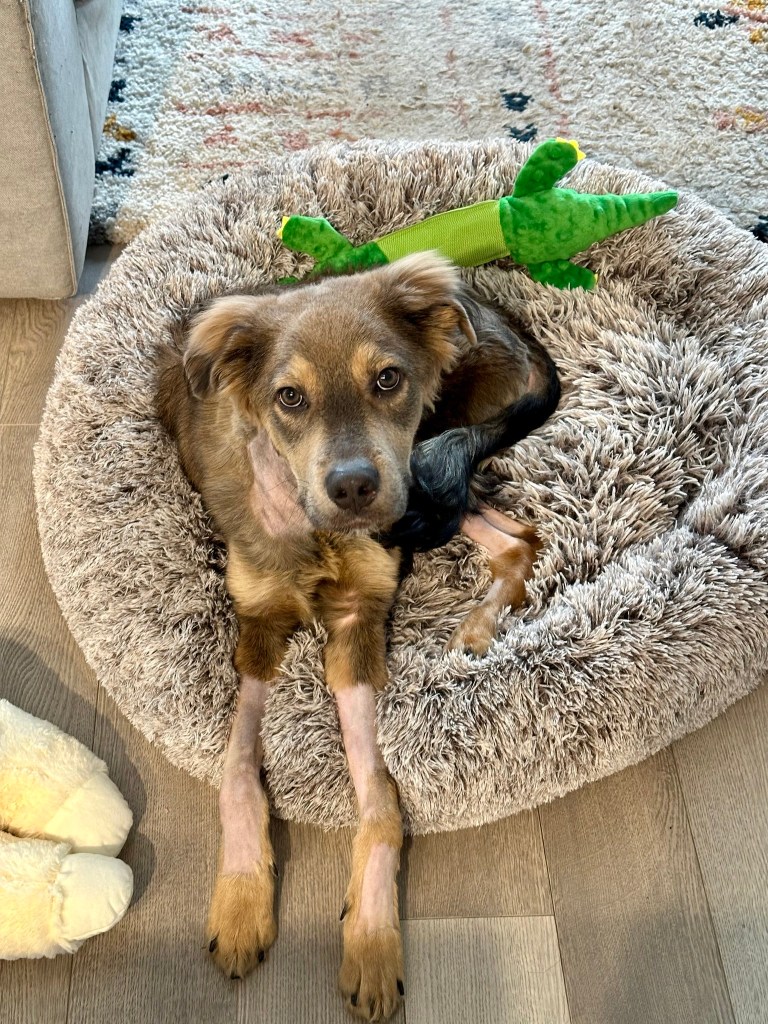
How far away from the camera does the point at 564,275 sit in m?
2.93

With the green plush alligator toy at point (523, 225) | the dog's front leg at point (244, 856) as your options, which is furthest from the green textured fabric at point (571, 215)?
the dog's front leg at point (244, 856)

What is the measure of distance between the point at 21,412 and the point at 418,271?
1508mm

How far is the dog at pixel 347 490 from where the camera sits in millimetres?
1929

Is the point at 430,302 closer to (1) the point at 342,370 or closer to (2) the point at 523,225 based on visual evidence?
(1) the point at 342,370

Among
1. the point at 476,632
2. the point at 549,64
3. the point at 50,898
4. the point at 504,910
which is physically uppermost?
the point at 549,64

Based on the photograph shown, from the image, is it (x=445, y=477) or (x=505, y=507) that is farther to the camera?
(x=505, y=507)

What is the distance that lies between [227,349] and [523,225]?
119 cm

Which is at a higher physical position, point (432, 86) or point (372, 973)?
point (432, 86)

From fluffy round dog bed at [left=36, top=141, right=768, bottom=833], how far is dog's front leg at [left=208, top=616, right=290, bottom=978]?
0.05 meters

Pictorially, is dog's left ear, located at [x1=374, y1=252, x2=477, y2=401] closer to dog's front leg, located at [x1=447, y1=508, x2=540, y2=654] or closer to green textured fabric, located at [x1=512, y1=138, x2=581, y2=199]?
dog's front leg, located at [x1=447, y1=508, x2=540, y2=654]

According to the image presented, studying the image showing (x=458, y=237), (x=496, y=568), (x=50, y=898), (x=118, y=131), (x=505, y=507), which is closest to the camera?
(x=50, y=898)

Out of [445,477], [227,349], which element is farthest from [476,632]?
[227,349]

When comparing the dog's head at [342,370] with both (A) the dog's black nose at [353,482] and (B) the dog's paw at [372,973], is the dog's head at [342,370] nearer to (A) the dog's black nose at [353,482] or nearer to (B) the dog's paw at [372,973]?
(A) the dog's black nose at [353,482]

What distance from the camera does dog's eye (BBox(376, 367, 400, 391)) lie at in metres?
1.99
